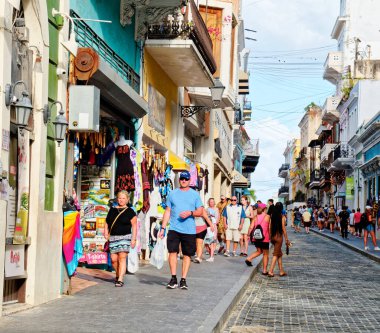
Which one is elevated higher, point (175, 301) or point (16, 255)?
point (16, 255)

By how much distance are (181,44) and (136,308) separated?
9.08m

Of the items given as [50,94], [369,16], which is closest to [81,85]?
[50,94]

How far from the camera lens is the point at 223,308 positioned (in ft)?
32.4

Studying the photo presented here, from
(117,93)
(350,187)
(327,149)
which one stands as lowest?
(350,187)

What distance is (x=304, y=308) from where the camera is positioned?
11.4m

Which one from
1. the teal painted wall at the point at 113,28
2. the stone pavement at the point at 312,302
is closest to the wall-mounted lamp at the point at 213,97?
the stone pavement at the point at 312,302

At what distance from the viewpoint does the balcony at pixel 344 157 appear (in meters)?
54.8

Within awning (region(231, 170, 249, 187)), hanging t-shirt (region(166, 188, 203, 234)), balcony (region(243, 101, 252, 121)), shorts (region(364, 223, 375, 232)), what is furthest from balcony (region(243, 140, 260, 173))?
hanging t-shirt (region(166, 188, 203, 234))

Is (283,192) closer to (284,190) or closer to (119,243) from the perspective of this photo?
(284,190)

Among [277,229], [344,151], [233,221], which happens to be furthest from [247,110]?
[277,229]

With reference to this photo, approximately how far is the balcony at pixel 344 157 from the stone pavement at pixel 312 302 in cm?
3536

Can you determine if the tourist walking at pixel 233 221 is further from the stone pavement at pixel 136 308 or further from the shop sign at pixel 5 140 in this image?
the shop sign at pixel 5 140

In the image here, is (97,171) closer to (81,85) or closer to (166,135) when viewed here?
(81,85)

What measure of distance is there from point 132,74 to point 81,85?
5.21 meters
